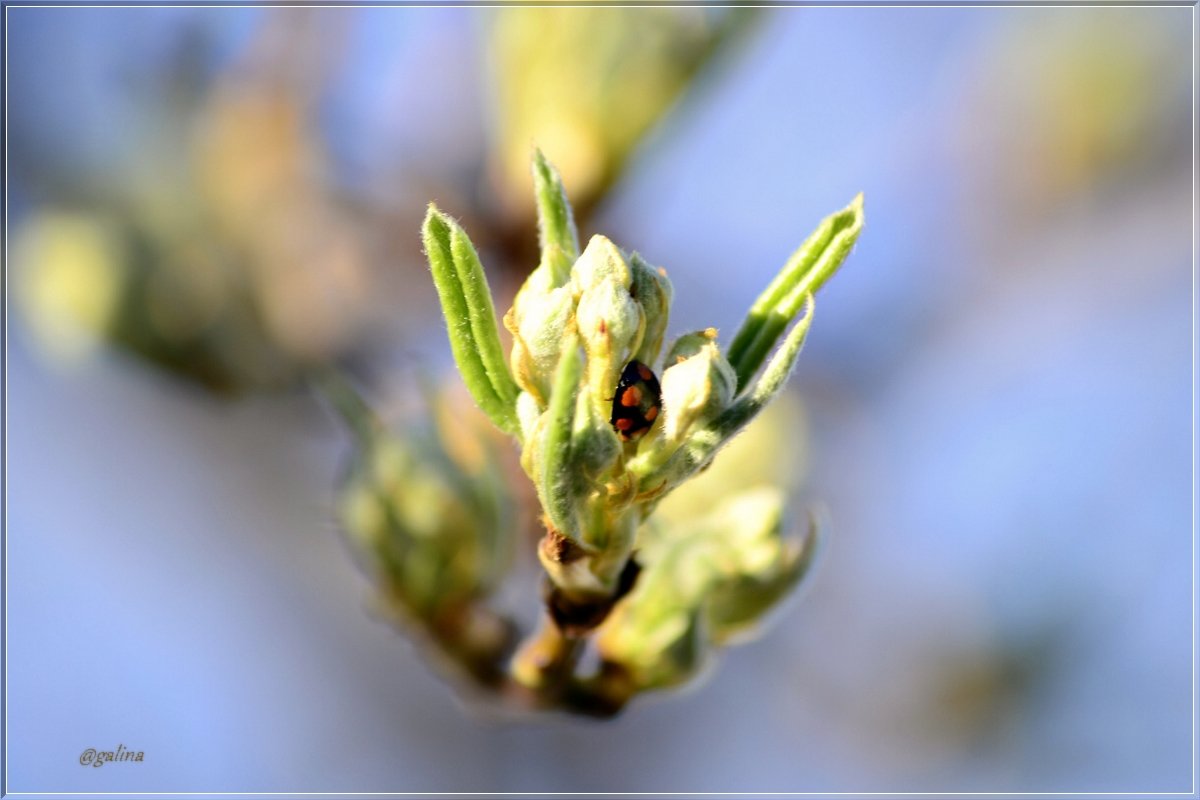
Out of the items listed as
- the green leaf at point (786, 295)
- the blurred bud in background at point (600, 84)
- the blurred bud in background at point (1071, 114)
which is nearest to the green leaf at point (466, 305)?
the green leaf at point (786, 295)

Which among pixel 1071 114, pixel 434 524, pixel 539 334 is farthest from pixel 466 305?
pixel 1071 114

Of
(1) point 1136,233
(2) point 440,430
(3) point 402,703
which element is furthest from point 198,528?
(1) point 1136,233

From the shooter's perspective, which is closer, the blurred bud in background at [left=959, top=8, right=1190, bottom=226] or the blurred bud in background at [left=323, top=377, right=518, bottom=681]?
the blurred bud in background at [left=323, top=377, right=518, bottom=681]

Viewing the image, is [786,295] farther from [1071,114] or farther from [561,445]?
[1071,114]

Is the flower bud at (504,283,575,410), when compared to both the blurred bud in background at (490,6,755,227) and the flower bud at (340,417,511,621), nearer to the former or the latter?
the flower bud at (340,417,511,621)

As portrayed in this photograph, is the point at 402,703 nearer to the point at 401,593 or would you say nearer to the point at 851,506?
the point at 851,506

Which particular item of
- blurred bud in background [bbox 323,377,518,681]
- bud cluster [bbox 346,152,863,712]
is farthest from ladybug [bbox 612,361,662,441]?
blurred bud in background [bbox 323,377,518,681]
